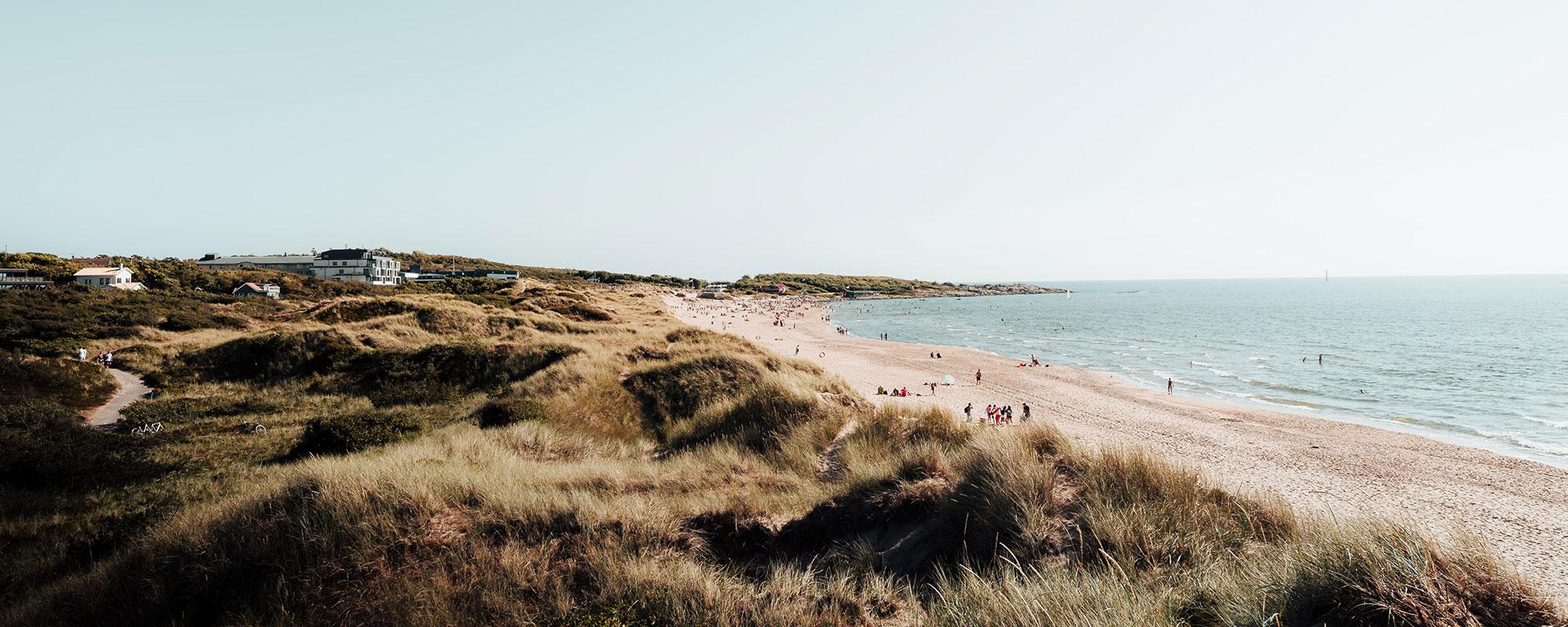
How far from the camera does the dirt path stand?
15211mm

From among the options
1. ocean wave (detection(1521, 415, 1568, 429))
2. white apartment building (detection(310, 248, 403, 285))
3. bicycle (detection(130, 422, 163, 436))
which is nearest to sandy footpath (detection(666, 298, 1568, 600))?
ocean wave (detection(1521, 415, 1568, 429))

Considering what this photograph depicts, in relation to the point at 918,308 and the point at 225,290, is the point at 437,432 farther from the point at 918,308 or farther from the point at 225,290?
the point at 918,308

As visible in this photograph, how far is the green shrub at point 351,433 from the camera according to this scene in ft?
38.7

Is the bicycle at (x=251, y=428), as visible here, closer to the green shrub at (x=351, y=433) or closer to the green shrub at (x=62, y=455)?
the green shrub at (x=62, y=455)

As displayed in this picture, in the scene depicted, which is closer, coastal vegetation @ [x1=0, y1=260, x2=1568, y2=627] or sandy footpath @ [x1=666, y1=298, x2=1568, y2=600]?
coastal vegetation @ [x1=0, y1=260, x2=1568, y2=627]

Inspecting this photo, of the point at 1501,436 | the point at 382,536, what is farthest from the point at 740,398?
the point at 1501,436

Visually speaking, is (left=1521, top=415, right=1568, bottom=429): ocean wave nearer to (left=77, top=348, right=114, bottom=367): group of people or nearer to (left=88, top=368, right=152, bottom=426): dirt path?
(left=88, top=368, right=152, bottom=426): dirt path

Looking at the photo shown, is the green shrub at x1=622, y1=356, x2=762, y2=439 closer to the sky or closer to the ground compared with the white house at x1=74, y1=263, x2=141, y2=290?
closer to the ground

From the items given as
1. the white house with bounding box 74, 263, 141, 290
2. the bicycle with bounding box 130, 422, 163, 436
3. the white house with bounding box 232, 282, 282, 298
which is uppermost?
the white house with bounding box 74, 263, 141, 290

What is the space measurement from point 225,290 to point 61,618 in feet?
247

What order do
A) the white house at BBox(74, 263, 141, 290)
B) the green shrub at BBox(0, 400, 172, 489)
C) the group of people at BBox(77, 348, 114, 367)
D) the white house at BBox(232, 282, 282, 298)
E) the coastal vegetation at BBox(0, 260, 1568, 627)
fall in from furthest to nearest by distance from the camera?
1. the white house at BBox(232, 282, 282, 298)
2. the white house at BBox(74, 263, 141, 290)
3. the group of people at BBox(77, 348, 114, 367)
4. the green shrub at BBox(0, 400, 172, 489)
5. the coastal vegetation at BBox(0, 260, 1568, 627)

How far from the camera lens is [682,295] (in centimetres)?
13988

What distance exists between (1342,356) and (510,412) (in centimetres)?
6924

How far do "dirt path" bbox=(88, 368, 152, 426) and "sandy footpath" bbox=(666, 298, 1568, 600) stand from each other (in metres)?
19.8
